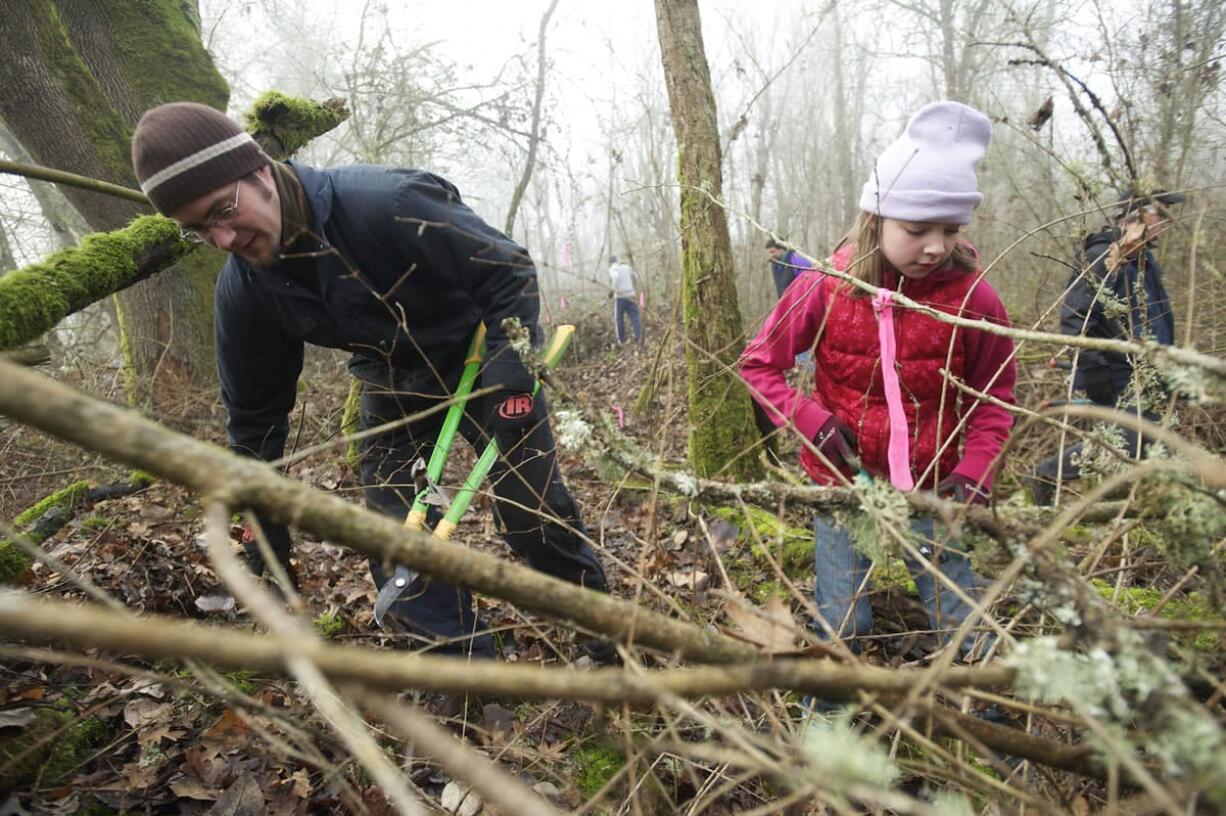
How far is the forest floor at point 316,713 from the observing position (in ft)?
4.67

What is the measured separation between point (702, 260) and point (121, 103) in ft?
14.7

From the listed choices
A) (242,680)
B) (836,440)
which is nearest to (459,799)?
(242,680)

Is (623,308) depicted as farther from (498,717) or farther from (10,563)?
(10,563)

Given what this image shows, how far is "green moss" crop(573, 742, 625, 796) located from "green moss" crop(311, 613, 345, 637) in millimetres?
1208

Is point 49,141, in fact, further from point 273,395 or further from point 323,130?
point 273,395

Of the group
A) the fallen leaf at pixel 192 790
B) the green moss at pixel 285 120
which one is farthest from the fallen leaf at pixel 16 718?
the green moss at pixel 285 120

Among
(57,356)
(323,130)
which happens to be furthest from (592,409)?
(57,356)

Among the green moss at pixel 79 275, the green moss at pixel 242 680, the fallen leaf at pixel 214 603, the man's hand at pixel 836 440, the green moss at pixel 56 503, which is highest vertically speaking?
the green moss at pixel 79 275

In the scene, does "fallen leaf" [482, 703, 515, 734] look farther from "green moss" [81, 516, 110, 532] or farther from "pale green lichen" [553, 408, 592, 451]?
"green moss" [81, 516, 110, 532]

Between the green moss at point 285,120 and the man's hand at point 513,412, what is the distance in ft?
8.88

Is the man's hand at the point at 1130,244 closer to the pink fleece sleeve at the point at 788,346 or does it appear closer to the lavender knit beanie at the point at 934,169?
the lavender knit beanie at the point at 934,169

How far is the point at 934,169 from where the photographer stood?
1.83 m

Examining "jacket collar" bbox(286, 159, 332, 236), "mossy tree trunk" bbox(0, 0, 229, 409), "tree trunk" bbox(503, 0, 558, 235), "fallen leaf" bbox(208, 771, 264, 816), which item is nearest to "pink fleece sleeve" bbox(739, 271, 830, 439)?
"jacket collar" bbox(286, 159, 332, 236)

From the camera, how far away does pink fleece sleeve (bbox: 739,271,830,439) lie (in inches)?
81.3
